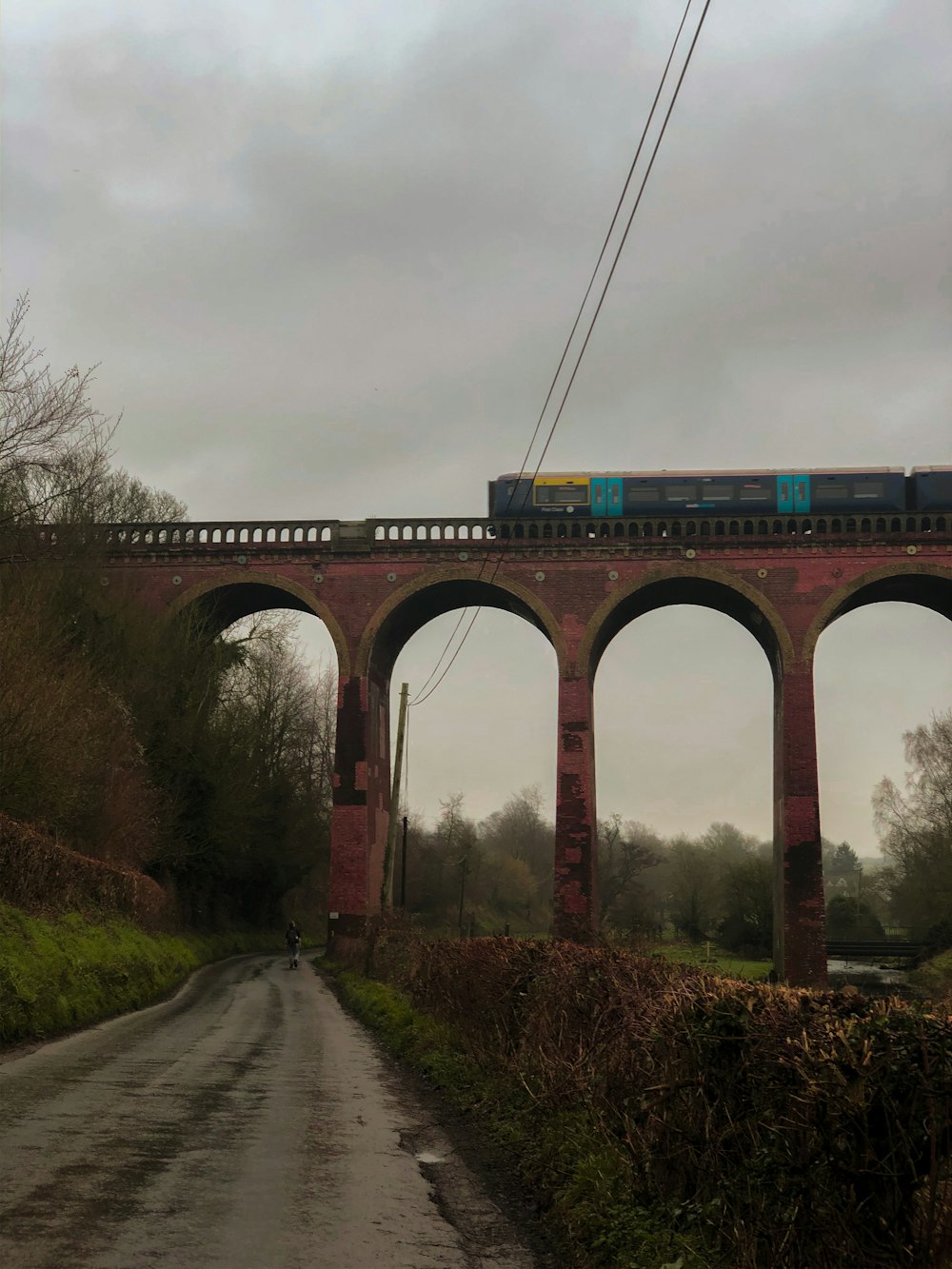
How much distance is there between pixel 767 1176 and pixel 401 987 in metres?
14.0

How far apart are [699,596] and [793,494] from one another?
3.89 m

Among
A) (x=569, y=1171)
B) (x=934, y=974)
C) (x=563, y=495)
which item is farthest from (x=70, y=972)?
(x=934, y=974)

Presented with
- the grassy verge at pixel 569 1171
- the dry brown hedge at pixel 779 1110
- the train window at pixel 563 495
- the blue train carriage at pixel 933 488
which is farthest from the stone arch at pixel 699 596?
the dry brown hedge at pixel 779 1110

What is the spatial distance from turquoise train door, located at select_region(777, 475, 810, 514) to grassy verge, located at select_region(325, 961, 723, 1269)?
2417 centimetres

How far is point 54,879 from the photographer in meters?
16.6

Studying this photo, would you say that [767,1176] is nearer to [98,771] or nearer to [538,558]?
[98,771]

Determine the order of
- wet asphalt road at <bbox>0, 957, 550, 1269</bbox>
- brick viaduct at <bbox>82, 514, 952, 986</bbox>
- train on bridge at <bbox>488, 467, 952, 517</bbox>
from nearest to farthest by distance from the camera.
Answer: wet asphalt road at <bbox>0, 957, 550, 1269</bbox> < brick viaduct at <bbox>82, 514, 952, 986</bbox> < train on bridge at <bbox>488, 467, 952, 517</bbox>

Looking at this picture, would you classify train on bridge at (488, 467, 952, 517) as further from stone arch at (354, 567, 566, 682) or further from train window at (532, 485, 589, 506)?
stone arch at (354, 567, 566, 682)

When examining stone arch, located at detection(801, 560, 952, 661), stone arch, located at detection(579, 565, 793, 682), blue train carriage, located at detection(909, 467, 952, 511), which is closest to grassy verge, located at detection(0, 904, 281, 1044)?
stone arch, located at detection(579, 565, 793, 682)

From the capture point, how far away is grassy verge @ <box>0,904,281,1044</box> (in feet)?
38.4

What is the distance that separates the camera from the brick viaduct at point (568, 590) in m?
29.8

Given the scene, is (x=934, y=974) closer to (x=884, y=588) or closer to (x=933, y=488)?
(x=884, y=588)

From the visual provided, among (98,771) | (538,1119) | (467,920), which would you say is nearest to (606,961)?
(538,1119)

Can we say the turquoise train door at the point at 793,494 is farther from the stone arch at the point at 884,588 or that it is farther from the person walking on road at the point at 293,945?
the person walking on road at the point at 293,945
